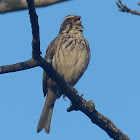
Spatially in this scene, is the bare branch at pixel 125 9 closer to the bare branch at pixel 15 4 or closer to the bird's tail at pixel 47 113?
the bare branch at pixel 15 4

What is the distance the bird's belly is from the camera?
6344 millimetres

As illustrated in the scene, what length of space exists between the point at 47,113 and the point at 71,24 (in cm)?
176

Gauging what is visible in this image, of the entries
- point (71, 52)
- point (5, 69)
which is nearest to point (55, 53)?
point (71, 52)

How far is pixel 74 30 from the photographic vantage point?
6.91 m

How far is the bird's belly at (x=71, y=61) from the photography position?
634cm

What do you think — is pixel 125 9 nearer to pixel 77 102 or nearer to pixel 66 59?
pixel 77 102

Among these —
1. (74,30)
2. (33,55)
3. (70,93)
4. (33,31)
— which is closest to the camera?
(33,31)

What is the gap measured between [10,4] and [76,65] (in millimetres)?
2246

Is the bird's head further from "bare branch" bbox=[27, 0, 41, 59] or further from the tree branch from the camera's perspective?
"bare branch" bbox=[27, 0, 41, 59]

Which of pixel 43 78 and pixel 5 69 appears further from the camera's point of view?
pixel 43 78

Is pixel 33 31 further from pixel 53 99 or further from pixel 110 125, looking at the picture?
pixel 53 99

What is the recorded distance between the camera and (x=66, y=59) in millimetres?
6352

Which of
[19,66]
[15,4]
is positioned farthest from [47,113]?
[15,4]

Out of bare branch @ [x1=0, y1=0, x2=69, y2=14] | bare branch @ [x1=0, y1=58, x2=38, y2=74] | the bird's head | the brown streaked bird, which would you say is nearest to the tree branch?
bare branch @ [x1=0, y1=58, x2=38, y2=74]
